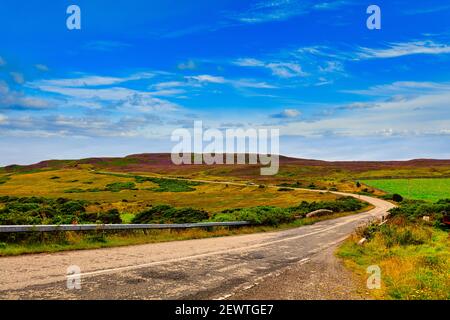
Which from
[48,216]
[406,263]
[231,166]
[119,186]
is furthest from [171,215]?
[231,166]

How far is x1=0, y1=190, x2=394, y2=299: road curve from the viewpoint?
792cm

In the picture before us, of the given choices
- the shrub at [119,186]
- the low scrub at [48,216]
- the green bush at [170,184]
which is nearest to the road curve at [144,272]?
the low scrub at [48,216]

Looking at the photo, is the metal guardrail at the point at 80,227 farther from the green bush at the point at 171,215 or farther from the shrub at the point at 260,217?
the green bush at the point at 171,215

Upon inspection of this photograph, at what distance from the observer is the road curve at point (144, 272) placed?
7.92 m

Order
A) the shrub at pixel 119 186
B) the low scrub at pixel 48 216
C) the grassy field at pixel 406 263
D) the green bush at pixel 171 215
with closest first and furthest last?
the grassy field at pixel 406 263 → the low scrub at pixel 48 216 → the green bush at pixel 171 215 → the shrub at pixel 119 186

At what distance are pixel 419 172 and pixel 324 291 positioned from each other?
143 m

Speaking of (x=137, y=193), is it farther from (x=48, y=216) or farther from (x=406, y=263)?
(x=406, y=263)

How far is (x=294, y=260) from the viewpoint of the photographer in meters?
14.1

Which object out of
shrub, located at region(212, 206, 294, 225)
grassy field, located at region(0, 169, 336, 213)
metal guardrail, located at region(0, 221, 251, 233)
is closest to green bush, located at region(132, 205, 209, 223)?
shrub, located at region(212, 206, 294, 225)

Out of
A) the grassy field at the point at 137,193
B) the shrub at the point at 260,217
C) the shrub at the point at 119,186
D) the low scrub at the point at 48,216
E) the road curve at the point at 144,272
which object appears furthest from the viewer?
the shrub at the point at 119,186

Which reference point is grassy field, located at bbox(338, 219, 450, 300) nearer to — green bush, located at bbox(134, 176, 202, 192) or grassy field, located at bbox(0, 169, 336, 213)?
grassy field, located at bbox(0, 169, 336, 213)

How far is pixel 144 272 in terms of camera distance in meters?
10.1

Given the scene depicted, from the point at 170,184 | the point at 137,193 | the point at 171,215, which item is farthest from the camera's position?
the point at 170,184
